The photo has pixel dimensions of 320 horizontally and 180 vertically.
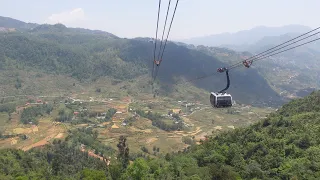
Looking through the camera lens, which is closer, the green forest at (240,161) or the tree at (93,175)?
the green forest at (240,161)

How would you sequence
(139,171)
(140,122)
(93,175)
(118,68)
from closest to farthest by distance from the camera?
(139,171)
(93,175)
(140,122)
(118,68)

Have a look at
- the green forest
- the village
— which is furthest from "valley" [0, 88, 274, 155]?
the green forest

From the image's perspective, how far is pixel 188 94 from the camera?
156 meters

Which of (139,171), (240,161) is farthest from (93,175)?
(240,161)

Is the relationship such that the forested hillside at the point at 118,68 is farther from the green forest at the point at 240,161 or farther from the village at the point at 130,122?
the green forest at the point at 240,161

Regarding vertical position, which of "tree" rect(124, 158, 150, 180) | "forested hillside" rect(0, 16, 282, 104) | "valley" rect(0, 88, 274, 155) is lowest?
"valley" rect(0, 88, 274, 155)

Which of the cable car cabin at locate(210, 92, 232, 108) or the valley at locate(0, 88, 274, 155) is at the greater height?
the cable car cabin at locate(210, 92, 232, 108)

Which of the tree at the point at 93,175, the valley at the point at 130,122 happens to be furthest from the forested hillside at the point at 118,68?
the tree at the point at 93,175

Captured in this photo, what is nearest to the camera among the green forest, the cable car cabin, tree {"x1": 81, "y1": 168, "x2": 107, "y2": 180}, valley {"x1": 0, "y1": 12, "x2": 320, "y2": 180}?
the cable car cabin

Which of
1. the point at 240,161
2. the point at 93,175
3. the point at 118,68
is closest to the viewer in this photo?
the point at 93,175

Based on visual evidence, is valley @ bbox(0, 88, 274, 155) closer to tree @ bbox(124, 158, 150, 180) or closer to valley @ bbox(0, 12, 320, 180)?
valley @ bbox(0, 12, 320, 180)

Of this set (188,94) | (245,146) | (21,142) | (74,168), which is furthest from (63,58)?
(245,146)

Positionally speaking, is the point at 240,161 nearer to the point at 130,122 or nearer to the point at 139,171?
the point at 139,171

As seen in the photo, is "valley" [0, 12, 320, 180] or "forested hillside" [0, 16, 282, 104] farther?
"forested hillside" [0, 16, 282, 104]
